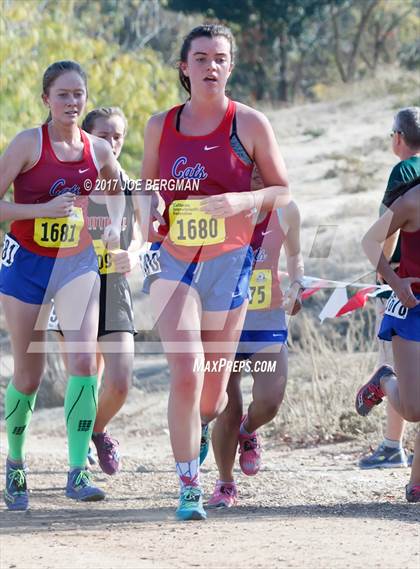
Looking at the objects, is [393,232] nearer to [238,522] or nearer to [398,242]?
[398,242]

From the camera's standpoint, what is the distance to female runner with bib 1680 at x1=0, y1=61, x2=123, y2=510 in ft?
21.1

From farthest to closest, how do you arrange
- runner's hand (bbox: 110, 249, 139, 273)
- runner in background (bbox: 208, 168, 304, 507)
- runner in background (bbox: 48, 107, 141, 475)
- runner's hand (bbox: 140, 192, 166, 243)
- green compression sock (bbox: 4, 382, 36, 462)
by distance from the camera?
runner in background (bbox: 48, 107, 141, 475) < runner's hand (bbox: 110, 249, 139, 273) < runner in background (bbox: 208, 168, 304, 507) < green compression sock (bbox: 4, 382, 36, 462) < runner's hand (bbox: 140, 192, 166, 243)

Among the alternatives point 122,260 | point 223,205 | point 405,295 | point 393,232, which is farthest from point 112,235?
point 405,295

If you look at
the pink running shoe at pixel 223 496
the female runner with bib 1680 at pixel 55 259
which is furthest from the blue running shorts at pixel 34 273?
the pink running shoe at pixel 223 496

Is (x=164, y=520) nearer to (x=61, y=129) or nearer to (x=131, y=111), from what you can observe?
(x=61, y=129)

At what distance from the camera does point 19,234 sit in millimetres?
6539

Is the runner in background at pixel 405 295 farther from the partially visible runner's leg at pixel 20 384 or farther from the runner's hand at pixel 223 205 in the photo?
the partially visible runner's leg at pixel 20 384

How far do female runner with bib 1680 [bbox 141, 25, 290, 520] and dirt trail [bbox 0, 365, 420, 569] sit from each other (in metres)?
0.44

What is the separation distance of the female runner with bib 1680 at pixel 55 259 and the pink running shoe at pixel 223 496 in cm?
60

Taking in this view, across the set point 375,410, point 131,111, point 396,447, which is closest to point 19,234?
point 396,447

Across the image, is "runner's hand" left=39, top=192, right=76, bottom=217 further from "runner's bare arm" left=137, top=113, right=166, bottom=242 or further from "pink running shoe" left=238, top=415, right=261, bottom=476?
"pink running shoe" left=238, top=415, right=261, bottom=476

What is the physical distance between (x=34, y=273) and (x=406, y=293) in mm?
1870

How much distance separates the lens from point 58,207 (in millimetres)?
6336

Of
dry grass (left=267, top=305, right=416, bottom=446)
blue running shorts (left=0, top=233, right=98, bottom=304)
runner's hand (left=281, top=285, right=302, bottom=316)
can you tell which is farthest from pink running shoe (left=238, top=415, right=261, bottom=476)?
dry grass (left=267, top=305, right=416, bottom=446)
